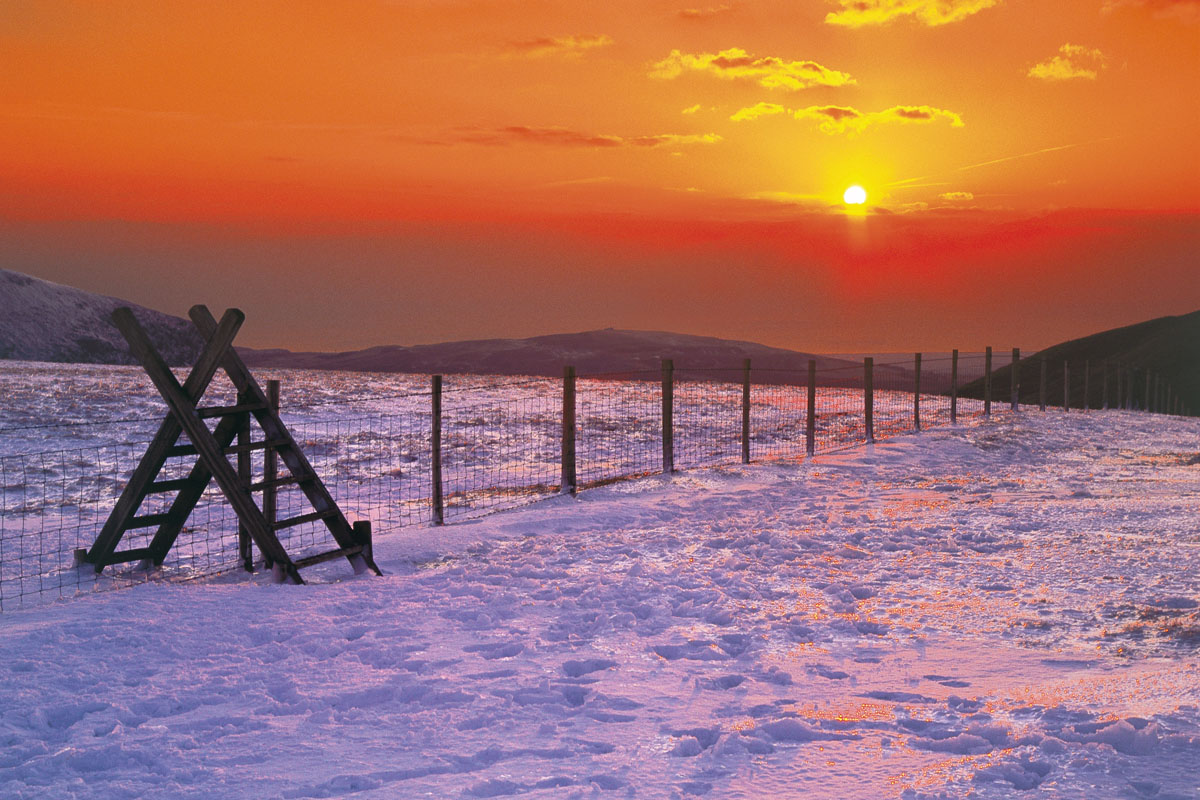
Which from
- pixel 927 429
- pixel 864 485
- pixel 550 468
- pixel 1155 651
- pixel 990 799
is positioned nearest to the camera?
pixel 990 799

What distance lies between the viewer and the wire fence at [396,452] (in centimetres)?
887

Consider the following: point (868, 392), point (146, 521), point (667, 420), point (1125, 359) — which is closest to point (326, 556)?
point (146, 521)

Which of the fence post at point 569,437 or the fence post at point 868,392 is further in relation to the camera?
the fence post at point 868,392

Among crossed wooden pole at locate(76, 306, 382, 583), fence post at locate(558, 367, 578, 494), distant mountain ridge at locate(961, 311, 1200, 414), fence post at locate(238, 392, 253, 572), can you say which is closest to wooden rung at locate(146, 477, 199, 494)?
crossed wooden pole at locate(76, 306, 382, 583)

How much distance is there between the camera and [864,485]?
42.1 feet

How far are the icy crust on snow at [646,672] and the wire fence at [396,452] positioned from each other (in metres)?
1.75

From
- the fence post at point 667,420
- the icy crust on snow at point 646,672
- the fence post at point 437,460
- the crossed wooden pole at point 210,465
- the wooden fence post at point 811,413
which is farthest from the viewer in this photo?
the wooden fence post at point 811,413

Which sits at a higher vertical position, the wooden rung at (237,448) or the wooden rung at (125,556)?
the wooden rung at (237,448)

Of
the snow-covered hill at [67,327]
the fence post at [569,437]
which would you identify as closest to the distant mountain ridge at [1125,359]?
the snow-covered hill at [67,327]

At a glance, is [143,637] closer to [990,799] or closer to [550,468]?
[990,799]

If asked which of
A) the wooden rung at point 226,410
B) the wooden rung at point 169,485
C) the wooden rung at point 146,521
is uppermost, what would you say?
the wooden rung at point 226,410

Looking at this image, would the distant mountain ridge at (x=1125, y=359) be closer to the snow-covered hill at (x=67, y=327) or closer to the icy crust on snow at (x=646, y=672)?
the snow-covered hill at (x=67, y=327)

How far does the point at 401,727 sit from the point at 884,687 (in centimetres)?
263

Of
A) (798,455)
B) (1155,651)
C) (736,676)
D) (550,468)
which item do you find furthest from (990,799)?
(798,455)
